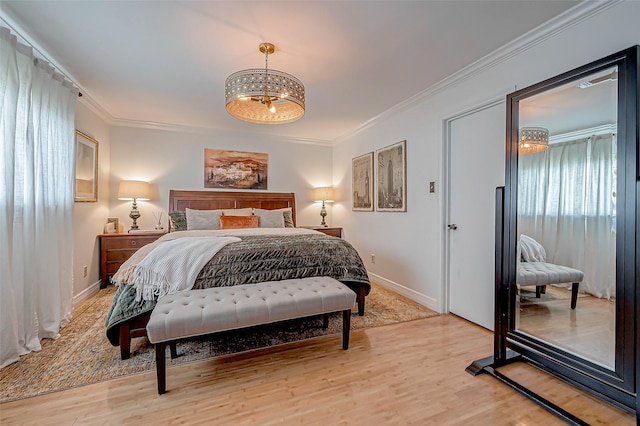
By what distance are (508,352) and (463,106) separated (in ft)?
7.32

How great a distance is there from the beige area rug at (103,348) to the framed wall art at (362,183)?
1.82 m

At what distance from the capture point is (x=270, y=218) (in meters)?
4.38

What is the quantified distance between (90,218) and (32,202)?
5.09 ft

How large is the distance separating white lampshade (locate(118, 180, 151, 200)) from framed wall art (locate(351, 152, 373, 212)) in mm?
3309

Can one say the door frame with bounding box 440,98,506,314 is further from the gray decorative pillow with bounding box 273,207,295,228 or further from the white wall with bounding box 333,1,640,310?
the gray decorative pillow with bounding box 273,207,295,228

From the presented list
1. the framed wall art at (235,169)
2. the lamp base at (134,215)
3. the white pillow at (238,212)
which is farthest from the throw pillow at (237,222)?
the lamp base at (134,215)

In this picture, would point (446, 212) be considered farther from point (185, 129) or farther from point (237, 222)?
point (185, 129)

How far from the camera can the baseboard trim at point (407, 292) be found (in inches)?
119

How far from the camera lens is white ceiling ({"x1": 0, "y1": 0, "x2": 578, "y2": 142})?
1.81m

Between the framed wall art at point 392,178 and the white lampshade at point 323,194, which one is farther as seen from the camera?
the white lampshade at point 323,194

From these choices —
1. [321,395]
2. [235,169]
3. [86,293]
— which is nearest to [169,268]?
[321,395]

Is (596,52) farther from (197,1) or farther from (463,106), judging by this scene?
(197,1)

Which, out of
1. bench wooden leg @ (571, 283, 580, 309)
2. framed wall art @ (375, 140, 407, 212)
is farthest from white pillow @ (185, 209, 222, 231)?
bench wooden leg @ (571, 283, 580, 309)

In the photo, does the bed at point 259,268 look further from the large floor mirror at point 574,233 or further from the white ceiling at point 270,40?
the white ceiling at point 270,40
